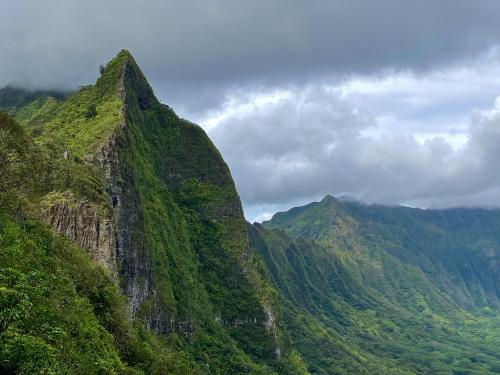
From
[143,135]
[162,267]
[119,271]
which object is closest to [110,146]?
[119,271]

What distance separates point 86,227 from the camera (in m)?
108

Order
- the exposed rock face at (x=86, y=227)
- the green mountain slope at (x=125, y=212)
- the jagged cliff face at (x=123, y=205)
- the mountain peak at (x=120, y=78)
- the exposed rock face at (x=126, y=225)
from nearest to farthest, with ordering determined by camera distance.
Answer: the exposed rock face at (x=86, y=227), the green mountain slope at (x=125, y=212), the jagged cliff face at (x=123, y=205), the exposed rock face at (x=126, y=225), the mountain peak at (x=120, y=78)

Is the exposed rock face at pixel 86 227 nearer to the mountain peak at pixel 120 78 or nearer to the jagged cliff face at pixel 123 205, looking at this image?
the jagged cliff face at pixel 123 205

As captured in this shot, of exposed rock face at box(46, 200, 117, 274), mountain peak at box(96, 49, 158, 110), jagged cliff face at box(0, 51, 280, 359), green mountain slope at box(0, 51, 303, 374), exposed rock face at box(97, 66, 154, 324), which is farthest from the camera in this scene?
mountain peak at box(96, 49, 158, 110)

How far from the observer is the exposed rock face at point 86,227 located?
101688 millimetres

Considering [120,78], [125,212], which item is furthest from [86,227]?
[120,78]

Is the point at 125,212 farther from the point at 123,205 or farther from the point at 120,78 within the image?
the point at 120,78

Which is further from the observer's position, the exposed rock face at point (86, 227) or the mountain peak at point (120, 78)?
the mountain peak at point (120, 78)

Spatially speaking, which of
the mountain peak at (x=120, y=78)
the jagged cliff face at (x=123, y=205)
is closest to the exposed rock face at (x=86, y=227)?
the jagged cliff face at (x=123, y=205)

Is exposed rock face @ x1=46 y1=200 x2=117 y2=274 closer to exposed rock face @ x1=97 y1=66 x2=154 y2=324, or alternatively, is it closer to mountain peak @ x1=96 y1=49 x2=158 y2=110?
exposed rock face @ x1=97 y1=66 x2=154 y2=324

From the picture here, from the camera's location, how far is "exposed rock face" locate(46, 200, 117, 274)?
4003 inches

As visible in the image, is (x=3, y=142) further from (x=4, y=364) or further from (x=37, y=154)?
(x=4, y=364)

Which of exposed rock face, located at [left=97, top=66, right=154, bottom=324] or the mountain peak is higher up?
the mountain peak

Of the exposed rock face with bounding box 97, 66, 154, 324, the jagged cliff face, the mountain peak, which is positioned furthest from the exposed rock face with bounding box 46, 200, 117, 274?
the mountain peak
